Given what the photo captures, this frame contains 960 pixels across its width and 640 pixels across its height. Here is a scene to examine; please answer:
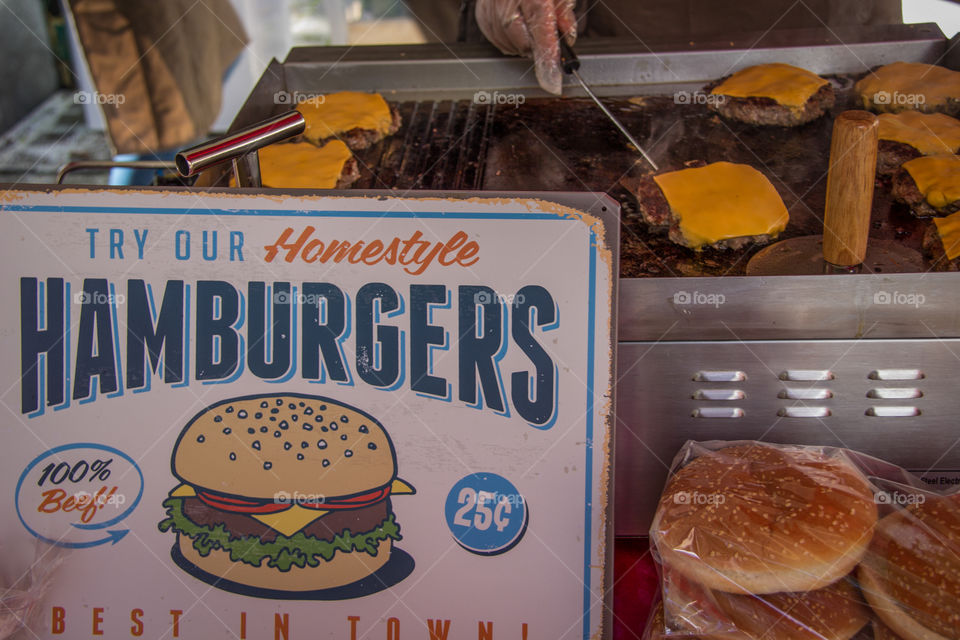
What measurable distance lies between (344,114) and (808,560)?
1590 millimetres

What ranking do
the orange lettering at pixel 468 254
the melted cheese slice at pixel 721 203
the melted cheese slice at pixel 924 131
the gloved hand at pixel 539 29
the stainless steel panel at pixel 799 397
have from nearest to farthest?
1. the orange lettering at pixel 468 254
2. the stainless steel panel at pixel 799 397
3. the melted cheese slice at pixel 721 203
4. the melted cheese slice at pixel 924 131
5. the gloved hand at pixel 539 29

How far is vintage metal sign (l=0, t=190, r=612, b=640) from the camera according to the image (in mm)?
934

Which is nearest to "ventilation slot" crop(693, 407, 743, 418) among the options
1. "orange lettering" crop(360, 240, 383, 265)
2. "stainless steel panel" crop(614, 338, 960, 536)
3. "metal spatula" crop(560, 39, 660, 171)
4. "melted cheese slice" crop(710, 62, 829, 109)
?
"stainless steel panel" crop(614, 338, 960, 536)

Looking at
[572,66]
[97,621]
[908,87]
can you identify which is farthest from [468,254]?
[908,87]

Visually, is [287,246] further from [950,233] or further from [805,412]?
[950,233]

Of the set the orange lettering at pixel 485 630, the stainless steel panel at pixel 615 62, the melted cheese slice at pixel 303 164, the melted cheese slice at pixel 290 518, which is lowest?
the orange lettering at pixel 485 630

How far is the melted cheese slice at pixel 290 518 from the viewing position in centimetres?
97

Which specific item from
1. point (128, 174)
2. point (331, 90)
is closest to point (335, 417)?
point (331, 90)

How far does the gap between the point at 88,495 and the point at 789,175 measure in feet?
5.11

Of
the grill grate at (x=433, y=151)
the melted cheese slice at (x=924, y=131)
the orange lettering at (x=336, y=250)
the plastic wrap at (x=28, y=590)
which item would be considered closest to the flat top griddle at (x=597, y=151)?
the grill grate at (x=433, y=151)

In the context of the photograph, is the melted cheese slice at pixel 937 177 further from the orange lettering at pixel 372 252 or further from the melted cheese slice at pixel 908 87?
the orange lettering at pixel 372 252

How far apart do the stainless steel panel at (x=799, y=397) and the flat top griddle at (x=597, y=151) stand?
0.35 metres

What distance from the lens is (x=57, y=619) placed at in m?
0.98

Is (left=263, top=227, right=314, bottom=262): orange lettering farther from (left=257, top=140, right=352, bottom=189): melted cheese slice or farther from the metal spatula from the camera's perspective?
the metal spatula
